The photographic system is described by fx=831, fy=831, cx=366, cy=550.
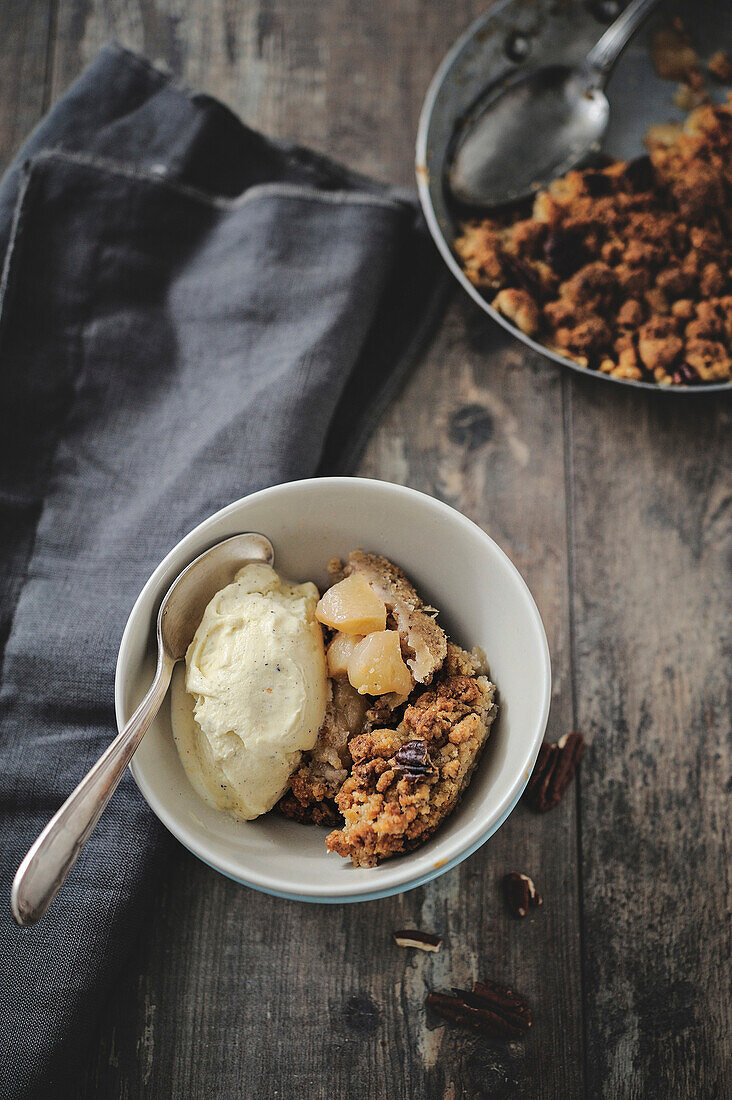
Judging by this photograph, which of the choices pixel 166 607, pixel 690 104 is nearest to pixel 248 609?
pixel 166 607

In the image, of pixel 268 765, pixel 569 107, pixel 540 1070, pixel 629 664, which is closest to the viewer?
pixel 268 765

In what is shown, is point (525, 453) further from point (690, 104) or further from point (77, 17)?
point (77, 17)

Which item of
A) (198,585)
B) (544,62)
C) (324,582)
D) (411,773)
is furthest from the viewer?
(544,62)

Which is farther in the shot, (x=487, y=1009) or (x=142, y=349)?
(x=142, y=349)

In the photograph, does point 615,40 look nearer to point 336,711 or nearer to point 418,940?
point 336,711

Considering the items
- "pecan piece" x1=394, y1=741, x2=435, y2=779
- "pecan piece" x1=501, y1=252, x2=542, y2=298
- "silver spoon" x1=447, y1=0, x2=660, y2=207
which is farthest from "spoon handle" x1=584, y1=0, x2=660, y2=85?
"pecan piece" x1=394, y1=741, x2=435, y2=779

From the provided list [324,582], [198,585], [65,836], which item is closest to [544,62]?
[324,582]

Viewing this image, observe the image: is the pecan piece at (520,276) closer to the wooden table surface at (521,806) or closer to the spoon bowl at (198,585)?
the wooden table surface at (521,806)
